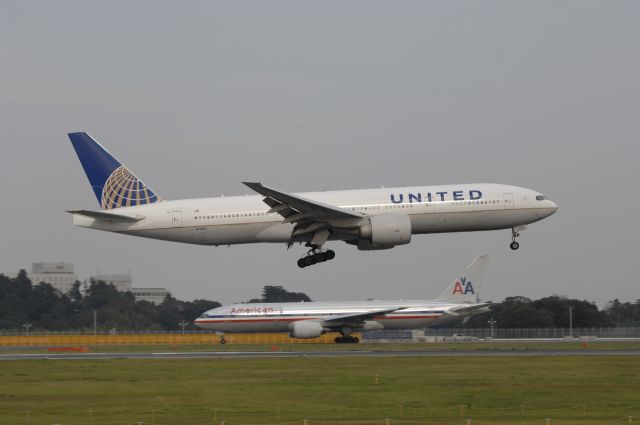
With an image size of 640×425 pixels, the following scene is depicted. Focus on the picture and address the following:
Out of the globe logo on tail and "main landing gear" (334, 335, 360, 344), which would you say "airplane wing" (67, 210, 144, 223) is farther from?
"main landing gear" (334, 335, 360, 344)

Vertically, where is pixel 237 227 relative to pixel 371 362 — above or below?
above

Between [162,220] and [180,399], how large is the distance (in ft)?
63.1

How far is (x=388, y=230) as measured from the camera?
54844 mm

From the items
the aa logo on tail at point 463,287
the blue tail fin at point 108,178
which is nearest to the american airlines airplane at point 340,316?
the aa logo on tail at point 463,287

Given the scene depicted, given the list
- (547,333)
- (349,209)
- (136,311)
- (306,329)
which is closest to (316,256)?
(349,209)

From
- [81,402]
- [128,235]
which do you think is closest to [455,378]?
[81,402]

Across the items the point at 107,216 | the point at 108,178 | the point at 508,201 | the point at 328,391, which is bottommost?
the point at 328,391

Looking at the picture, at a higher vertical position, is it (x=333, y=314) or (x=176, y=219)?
(x=176, y=219)

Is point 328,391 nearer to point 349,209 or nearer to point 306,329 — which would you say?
point 349,209

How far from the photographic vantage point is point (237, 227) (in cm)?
5769

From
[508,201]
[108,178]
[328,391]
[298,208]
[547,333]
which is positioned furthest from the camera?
[547,333]

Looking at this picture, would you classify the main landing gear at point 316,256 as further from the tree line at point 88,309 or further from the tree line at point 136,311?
the tree line at point 88,309

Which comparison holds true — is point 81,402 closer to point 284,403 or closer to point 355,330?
point 284,403

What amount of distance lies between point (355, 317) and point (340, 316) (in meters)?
1.69
